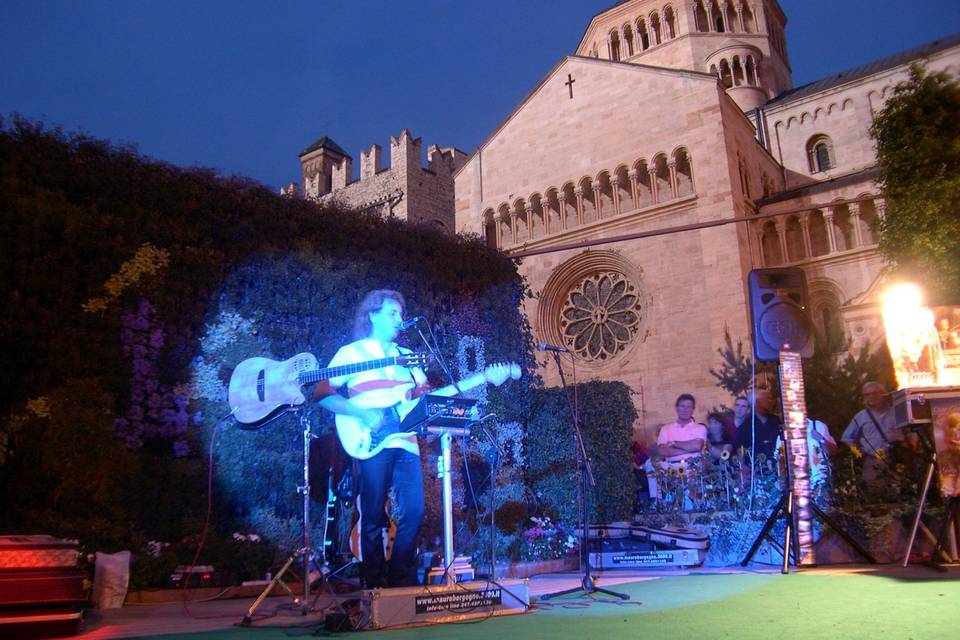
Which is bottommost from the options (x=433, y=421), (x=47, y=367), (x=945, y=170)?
(x=433, y=421)

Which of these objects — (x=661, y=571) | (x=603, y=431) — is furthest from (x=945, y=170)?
(x=661, y=571)

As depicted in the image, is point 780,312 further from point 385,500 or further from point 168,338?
point 168,338

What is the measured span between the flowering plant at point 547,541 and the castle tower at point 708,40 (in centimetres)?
2342

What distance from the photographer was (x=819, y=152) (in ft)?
85.0

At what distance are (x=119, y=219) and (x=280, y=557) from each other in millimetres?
4000

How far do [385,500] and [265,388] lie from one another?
6.96ft

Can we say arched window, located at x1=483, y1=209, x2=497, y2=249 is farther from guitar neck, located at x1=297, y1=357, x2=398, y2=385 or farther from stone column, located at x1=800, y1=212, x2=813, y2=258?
guitar neck, located at x1=297, y1=357, x2=398, y2=385

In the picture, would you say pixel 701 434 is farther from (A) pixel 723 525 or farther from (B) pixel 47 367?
(B) pixel 47 367

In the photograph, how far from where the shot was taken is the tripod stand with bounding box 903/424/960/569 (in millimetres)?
6168

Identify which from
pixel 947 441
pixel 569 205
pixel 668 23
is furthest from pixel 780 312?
pixel 668 23

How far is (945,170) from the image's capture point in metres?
14.7

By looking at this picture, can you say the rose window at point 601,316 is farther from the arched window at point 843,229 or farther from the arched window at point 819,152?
the arched window at point 819,152

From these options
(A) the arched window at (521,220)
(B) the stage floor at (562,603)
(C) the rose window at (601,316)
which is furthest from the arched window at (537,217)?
(B) the stage floor at (562,603)

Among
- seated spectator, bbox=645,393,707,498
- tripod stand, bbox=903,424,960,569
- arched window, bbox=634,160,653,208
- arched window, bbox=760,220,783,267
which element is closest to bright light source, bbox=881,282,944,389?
tripod stand, bbox=903,424,960,569
